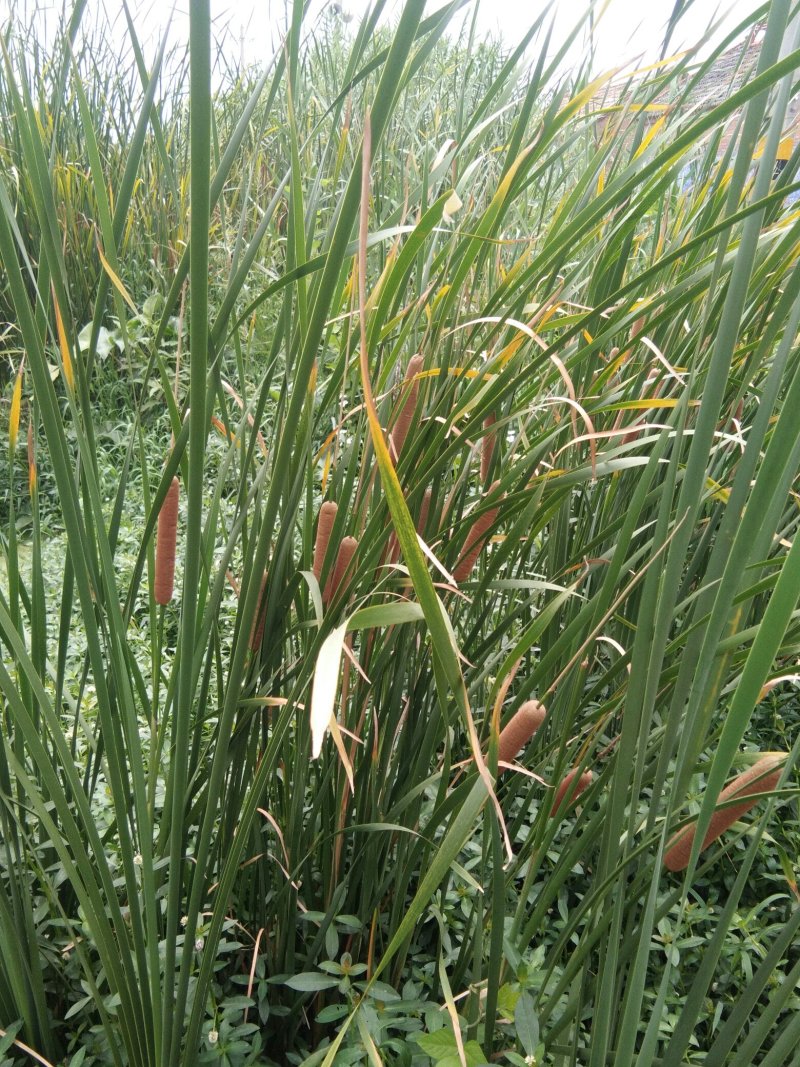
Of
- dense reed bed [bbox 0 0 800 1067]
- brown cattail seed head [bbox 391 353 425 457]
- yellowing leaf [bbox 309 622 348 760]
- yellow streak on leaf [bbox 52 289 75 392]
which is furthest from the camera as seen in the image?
brown cattail seed head [bbox 391 353 425 457]

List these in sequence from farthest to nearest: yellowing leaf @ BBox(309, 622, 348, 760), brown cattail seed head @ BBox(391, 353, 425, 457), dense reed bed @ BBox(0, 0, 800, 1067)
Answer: brown cattail seed head @ BBox(391, 353, 425, 457) < dense reed bed @ BBox(0, 0, 800, 1067) < yellowing leaf @ BBox(309, 622, 348, 760)

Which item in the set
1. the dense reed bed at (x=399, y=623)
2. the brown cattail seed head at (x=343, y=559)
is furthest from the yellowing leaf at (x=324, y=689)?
the brown cattail seed head at (x=343, y=559)

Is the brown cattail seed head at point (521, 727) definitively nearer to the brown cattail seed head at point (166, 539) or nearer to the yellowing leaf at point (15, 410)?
the brown cattail seed head at point (166, 539)

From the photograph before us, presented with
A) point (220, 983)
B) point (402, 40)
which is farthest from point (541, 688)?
point (402, 40)

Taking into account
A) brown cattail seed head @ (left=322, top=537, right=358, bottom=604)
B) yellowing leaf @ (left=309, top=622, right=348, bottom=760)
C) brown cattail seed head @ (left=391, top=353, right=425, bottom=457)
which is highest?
brown cattail seed head @ (left=391, top=353, right=425, bottom=457)

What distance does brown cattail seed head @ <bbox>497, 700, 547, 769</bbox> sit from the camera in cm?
48

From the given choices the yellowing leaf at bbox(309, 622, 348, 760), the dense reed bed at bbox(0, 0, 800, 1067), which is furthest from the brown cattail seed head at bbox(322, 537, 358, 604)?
the yellowing leaf at bbox(309, 622, 348, 760)

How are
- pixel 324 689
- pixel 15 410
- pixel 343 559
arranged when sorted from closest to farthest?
pixel 324 689 < pixel 343 559 < pixel 15 410

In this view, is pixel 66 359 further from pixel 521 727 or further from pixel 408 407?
pixel 521 727

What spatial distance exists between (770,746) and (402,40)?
1.42 meters

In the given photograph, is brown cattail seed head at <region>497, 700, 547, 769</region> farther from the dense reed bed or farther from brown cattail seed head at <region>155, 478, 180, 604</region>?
brown cattail seed head at <region>155, 478, 180, 604</region>

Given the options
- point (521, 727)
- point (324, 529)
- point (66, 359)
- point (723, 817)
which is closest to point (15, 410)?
point (66, 359)

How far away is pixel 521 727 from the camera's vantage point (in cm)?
48

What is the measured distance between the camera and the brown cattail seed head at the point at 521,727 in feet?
1.56
